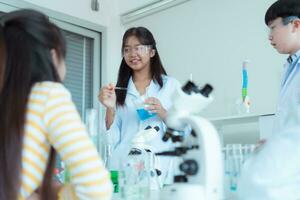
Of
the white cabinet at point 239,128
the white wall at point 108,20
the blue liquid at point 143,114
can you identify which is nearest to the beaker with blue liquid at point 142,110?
the blue liquid at point 143,114

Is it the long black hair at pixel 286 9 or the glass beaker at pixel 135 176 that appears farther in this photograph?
the long black hair at pixel 286 9

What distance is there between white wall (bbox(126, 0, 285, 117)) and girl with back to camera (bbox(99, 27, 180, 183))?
26.5 inches

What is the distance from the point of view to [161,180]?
1.53 metres

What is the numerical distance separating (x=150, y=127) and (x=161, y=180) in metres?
0.23

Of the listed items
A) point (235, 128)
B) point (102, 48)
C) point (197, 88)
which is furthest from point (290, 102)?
point (102, 48)

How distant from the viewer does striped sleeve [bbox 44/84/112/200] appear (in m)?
0.76

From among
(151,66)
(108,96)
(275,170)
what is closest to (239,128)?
(151,66)

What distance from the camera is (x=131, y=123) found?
169 centimetres

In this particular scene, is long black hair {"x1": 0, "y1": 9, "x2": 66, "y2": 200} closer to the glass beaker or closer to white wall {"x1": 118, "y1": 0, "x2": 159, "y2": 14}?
the glass beaker

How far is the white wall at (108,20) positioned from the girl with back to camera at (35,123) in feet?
7.24

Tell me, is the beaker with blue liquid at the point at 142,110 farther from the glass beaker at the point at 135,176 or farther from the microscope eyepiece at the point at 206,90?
the microscope eyepiece at the point at 206,90

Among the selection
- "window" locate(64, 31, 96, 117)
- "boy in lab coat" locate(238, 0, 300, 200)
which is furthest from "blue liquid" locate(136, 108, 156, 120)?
"window" locate(64, 31, 96, 117)

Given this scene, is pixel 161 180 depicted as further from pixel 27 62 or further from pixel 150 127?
pixel 27 62

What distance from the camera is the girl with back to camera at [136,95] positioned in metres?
1.62
